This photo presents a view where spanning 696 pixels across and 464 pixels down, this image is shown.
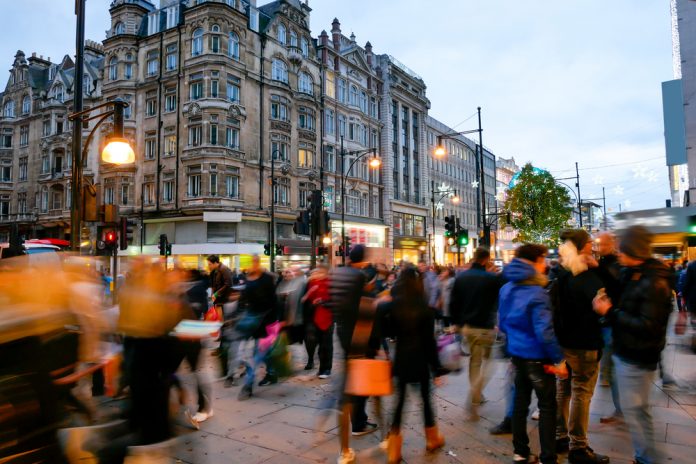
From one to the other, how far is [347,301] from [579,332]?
2230mm

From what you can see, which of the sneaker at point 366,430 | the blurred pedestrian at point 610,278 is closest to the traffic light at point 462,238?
the blurred pedestrian at point 610,278

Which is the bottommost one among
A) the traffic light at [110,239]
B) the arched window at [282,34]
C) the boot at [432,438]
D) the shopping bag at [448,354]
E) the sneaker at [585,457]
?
the sneaker at [585,457]

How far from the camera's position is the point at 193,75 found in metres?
33.8

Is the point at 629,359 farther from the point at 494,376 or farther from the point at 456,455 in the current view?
the point at 494,376

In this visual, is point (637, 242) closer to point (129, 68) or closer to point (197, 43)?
point (197, 43)

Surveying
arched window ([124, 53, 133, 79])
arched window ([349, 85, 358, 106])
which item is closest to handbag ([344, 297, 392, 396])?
arched window ([124, 53, 133, 79])

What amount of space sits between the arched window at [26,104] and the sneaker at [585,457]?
179 ft

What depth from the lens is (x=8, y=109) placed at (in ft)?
158

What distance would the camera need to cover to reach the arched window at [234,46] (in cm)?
3419

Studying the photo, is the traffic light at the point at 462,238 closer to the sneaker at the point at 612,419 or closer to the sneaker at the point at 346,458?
the sneaker at the point at 612,419

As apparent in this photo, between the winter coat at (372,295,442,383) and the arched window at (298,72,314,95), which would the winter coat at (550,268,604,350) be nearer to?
the winter coat at (372,295,442,383)

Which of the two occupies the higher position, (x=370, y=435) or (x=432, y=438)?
(x=432, y=438)

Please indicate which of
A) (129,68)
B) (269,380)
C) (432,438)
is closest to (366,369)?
(432,438)

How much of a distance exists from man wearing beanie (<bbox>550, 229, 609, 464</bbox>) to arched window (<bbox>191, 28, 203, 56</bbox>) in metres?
34.2
